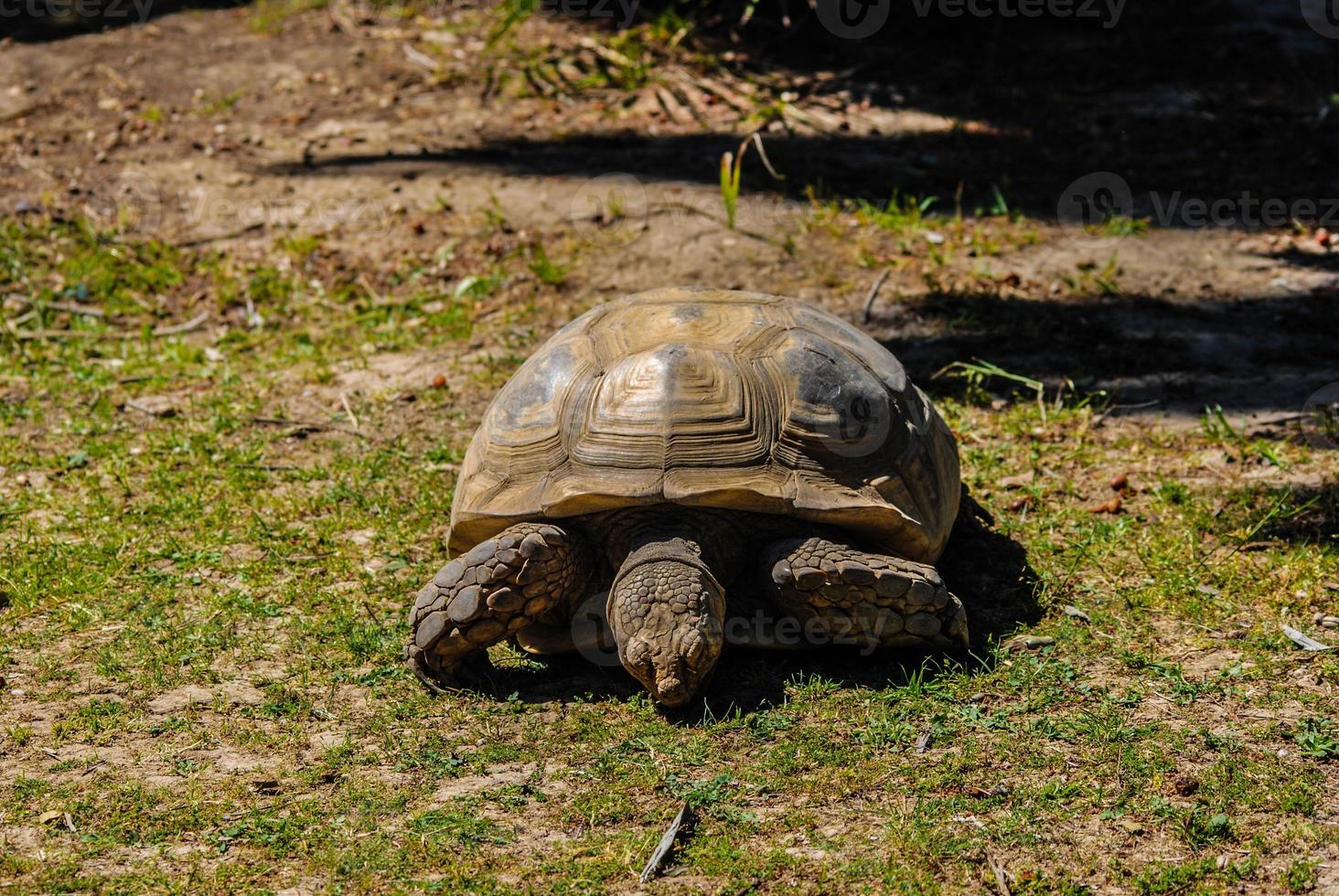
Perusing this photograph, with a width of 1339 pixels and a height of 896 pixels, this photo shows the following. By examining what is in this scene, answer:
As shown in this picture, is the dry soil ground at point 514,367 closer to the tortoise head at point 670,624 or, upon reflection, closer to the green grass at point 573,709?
the green grass at point 573,709

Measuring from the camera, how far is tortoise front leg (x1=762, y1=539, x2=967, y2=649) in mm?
3723

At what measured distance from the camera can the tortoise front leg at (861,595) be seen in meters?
3.72

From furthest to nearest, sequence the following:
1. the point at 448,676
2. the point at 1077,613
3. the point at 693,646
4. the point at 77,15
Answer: the point at 77,15 → the point at 1077,613 → the point at 448,676 → the point at 693,646

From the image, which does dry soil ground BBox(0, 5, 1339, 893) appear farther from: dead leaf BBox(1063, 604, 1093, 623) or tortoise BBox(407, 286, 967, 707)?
tortoise BBox(407, 286, 967, 707)

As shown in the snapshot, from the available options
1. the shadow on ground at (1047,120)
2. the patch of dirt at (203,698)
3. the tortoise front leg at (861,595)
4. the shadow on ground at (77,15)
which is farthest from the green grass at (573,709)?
the shadow on ground at (77,15)

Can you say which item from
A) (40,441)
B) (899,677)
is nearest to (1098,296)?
(899,677)

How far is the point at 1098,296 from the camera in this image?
6.57 metres

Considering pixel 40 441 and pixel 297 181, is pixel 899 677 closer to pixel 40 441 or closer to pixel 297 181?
pixel 40 441

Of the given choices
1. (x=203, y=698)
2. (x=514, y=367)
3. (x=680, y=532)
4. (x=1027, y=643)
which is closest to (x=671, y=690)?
(x=680, y=532)

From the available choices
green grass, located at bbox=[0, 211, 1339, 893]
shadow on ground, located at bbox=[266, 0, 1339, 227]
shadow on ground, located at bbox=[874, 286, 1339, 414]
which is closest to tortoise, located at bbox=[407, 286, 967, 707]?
green grass, located at bbox=[0, 211, 1339, 893]

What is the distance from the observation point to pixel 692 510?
388cm

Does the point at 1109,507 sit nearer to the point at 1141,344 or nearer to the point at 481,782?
the point at 1141,344

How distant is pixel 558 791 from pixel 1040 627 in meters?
1.65

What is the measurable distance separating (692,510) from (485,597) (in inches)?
25.6
